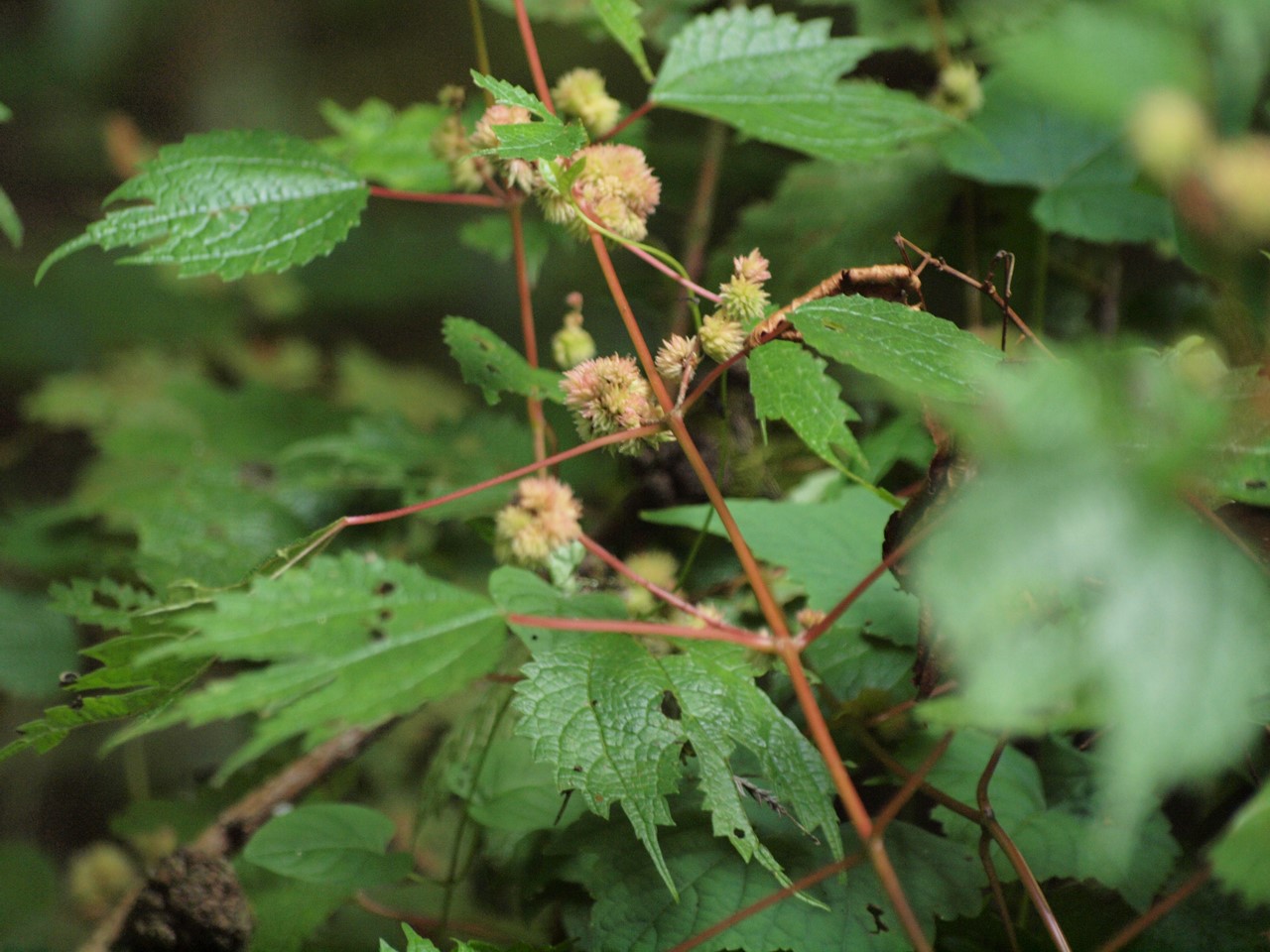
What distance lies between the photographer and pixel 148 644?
58cm

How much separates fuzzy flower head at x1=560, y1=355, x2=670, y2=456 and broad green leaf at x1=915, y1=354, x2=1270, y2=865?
284 mm

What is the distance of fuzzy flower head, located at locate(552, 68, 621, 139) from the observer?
0.78 metres

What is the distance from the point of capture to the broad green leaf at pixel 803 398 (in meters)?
0.56

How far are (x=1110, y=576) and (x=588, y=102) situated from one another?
59 centimetres

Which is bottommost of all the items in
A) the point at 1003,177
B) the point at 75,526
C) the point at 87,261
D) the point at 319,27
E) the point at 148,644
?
the point at 75,526

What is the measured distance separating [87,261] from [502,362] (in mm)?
2144

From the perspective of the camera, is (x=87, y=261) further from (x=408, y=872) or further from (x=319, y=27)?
(x=408, y=872)

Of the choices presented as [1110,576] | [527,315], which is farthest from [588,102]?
[1110,576]

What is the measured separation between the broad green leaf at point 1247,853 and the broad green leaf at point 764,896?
0.26m

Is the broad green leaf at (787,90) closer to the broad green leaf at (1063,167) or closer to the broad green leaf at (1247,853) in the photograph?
the broad green leaf at (1063,167)

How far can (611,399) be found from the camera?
60 cm

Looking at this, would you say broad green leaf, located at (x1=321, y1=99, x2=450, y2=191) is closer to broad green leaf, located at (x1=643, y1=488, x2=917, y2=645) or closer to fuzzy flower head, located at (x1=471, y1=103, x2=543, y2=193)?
fuzzy flower head, located at (x1=471, y1=103, x2=543, y2=193)

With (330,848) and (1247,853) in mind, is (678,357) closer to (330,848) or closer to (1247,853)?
(1247,853)

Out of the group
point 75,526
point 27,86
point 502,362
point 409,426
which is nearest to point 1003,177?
point 502,362
